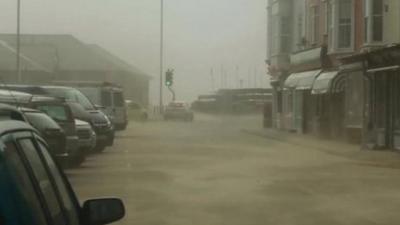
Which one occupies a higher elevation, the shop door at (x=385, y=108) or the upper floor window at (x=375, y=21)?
the upper floor window at (x=375, y=21)

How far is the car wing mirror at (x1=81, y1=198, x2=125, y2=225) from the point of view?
4.70 metres

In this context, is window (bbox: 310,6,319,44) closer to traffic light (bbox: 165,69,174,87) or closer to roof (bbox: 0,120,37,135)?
traffic light (bbox: 165,69,174,87)

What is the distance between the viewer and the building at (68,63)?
73.2m

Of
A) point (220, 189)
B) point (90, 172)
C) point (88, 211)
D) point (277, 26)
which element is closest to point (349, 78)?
point (277, 26)

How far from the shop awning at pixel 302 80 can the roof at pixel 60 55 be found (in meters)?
30.9

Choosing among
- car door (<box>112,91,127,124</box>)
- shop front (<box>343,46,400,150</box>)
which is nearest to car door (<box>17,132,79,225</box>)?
shop front (<box>343,46,400,150</box>)

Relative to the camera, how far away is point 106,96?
37.6m

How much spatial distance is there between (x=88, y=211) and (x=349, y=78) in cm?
3374

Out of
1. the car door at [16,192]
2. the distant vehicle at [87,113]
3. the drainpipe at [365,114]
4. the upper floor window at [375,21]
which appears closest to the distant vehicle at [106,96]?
the distant vehicle at [87,113]

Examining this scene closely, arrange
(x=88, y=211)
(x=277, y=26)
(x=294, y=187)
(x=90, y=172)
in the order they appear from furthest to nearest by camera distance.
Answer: (x=277, y=26) → (x=90, y=172) → (x=294, y=187) → (x=88, y=211)

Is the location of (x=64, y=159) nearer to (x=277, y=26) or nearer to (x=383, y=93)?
(x=383, y=93)

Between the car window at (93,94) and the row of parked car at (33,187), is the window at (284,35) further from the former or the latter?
the row of parked car at (33,187)

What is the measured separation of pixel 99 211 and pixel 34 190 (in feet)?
3.54

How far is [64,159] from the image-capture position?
18438 millimetres
